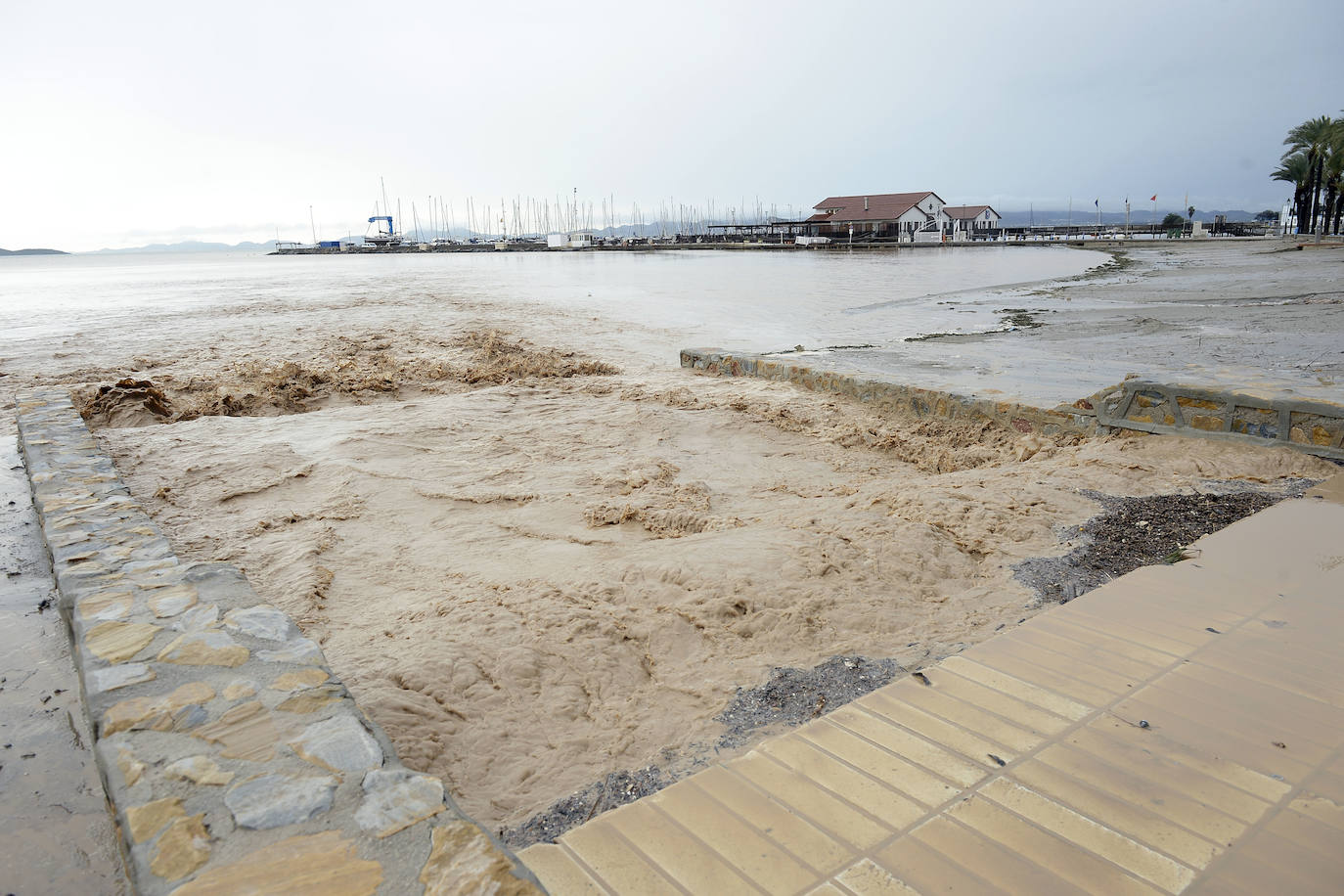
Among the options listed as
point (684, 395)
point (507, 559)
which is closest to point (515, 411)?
point (684, 395)

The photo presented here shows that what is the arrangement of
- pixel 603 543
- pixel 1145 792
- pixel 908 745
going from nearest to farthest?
pixel 1145 792, pixel 908 745, pixel 603 543

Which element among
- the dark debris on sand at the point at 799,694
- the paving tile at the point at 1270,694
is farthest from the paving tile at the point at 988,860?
the paving tile at the point at 1270,694

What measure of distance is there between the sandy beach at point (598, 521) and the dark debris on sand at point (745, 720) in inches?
1.5

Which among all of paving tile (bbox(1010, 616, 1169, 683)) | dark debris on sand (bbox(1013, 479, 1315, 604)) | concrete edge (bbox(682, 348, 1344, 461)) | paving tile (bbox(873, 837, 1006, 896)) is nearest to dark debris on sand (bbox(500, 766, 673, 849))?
paving tile (bbox(873, 837, 1006, 896))

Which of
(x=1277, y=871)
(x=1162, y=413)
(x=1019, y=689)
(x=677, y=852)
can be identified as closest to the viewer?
(x=1277, y=871)

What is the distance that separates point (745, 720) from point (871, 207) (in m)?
85.8

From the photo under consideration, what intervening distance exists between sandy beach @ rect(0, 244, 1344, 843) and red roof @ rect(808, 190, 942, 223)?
7361 cm

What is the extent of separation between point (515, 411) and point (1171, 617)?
634 centimetres

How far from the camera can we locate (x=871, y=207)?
268 ft

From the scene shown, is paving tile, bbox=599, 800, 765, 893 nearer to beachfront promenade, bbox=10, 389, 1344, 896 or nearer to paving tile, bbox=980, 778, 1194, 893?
beachfront promenade, bbox=10, 389, 1344, 896

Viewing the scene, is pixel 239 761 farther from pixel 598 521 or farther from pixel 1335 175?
pixel 1335 175

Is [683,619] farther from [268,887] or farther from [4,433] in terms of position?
[4,433]

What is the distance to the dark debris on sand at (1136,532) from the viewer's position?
11.9 feet

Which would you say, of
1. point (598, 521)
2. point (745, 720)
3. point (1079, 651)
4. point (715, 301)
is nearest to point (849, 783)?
point (745, 720)
